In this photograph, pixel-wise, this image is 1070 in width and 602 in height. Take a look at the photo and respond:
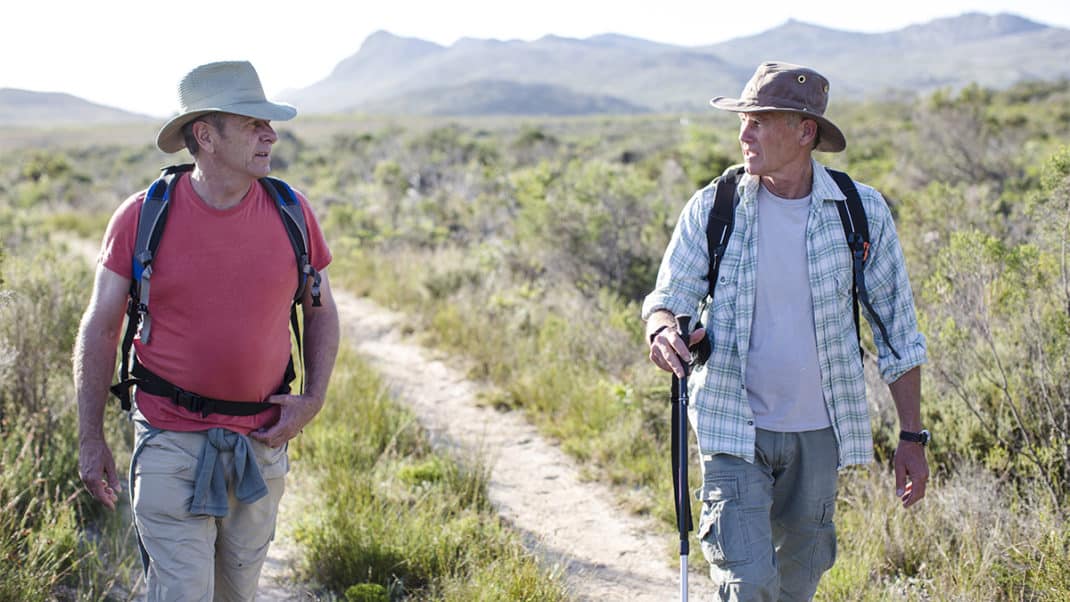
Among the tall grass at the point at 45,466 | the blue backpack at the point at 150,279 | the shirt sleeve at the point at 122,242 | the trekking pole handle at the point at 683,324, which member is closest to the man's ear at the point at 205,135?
the blue backpack at the point at 150,279

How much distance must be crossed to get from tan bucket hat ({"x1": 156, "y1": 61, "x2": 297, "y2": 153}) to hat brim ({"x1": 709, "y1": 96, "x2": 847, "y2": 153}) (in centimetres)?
155

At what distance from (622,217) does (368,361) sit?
298cm

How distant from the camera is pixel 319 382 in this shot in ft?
11.3

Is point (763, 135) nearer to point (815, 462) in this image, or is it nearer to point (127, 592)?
point (815, 462)

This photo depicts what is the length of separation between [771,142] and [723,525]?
128cm

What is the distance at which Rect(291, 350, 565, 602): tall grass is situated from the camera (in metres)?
4.10

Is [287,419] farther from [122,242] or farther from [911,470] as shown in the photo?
[911,470]

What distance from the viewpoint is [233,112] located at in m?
3.14

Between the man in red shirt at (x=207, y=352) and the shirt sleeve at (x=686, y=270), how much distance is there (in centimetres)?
128

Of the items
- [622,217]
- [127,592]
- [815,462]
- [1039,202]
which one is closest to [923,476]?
[815,462]

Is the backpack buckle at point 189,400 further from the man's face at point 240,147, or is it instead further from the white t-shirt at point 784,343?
the white t-shirt at point 784,343

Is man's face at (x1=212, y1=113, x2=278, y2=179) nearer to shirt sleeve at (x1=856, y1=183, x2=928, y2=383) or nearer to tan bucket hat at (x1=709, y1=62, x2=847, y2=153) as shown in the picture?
tan bucket hat at (x1=709, y1=62, x2=847, y2=153)

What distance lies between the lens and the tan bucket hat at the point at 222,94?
3.16m

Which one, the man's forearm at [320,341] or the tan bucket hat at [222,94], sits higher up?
the tan bucket hat at [222,94]
